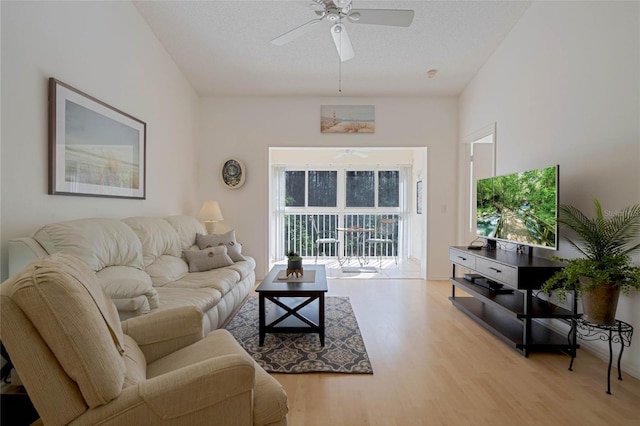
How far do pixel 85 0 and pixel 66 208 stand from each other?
5.41 feet

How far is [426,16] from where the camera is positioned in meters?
3.09

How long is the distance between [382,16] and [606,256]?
2313mm

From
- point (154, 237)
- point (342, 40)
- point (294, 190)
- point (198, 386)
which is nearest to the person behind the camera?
point (198, 386)

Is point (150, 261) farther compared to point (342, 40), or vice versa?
point (150, 261)

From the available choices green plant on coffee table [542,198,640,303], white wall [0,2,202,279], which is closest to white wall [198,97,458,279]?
white wall [0,2,202,279]

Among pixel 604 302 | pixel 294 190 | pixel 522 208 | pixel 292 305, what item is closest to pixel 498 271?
pixel 522 208

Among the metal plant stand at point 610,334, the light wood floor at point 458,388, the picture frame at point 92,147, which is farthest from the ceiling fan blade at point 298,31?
the metal plant stand at point 610,334

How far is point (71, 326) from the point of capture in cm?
89

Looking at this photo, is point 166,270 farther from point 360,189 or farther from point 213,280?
point 360,189

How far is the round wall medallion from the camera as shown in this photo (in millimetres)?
4688

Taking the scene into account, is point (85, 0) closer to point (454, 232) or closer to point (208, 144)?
point (208, 144)

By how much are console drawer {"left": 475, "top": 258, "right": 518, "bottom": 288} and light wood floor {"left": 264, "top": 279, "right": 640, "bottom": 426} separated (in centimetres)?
53

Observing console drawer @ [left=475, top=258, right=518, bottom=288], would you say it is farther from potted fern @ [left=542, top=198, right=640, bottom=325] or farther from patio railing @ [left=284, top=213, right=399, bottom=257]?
patio railing @ [left=284, top=213, right=399, bottom=257]

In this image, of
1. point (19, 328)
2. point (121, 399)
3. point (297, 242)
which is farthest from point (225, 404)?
point (297, 242)
